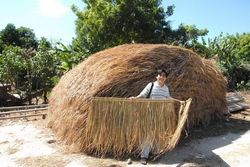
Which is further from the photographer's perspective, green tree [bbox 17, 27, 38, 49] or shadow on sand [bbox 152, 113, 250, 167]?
green tree [bbox 17, 27, 38, 49]

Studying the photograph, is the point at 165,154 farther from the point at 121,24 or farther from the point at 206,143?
the point at 121,24

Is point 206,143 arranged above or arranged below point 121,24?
below

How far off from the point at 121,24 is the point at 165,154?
333 inches

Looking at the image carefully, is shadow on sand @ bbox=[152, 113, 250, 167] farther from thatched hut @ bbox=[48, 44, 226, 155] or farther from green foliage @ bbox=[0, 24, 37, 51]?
green foliage @ bbox=[0, 24, 37, 51]

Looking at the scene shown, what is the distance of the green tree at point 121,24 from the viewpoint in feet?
41.2

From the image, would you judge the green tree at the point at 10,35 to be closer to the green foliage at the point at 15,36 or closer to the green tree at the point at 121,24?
the green foliage at the point at 15,36

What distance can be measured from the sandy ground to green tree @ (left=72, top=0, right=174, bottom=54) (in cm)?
618

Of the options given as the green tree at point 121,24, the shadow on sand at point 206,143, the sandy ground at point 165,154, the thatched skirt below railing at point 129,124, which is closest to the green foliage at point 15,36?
the green tree at point 121,24

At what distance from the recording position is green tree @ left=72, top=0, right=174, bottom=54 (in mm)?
12547

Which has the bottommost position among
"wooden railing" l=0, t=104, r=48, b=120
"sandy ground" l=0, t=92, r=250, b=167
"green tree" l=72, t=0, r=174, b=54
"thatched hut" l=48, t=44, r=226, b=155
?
"sandy ground" l=0, t=92, r=250, b=167

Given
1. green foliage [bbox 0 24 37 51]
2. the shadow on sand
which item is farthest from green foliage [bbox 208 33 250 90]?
green foliage [bbox 0 24 37 51]

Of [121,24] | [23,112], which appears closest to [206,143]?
[23,112]

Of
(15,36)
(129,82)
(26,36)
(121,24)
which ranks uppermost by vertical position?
(26,36)

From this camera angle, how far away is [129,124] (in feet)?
16.5
